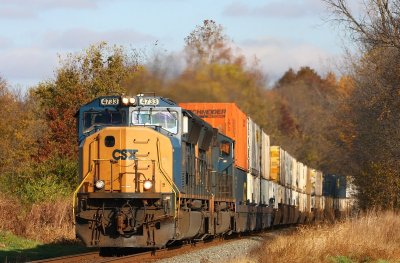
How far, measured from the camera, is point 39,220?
24125mm

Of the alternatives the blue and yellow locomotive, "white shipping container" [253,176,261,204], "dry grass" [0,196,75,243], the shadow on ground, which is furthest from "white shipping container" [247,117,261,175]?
the blue and yellow locomotive

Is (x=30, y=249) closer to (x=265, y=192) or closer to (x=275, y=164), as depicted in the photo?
(x=265, y=192)

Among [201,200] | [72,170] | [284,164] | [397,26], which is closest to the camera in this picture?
[201,200]

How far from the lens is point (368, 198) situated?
3147 centimetres

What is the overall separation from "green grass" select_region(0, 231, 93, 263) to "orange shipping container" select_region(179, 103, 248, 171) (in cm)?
558

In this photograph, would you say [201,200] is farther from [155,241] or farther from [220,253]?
[155,241]

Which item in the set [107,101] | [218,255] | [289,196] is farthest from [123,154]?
[289,196]

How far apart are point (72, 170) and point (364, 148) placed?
1665 centimetres

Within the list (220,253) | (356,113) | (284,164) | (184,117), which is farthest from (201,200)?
(356,113)

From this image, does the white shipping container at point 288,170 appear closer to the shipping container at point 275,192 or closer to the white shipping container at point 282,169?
the white shipping container at point 282,169

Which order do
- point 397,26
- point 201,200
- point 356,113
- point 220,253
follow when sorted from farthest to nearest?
1. point 356,113
2. point 397,26
3. point 201,200
4. point 220,253

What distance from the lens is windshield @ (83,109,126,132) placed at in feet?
57.8

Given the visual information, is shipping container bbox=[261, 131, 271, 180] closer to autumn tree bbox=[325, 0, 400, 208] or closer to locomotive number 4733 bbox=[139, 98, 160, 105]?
autumn tree bbox=[325, 0, 400, 208]

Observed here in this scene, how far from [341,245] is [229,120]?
9187 mm
